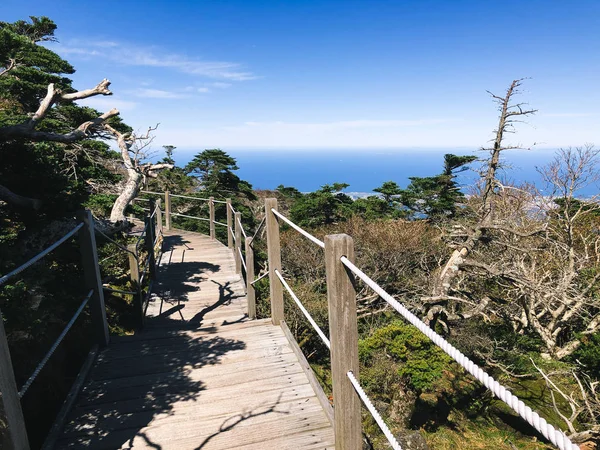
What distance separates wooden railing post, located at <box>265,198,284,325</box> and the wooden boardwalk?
0.61ft

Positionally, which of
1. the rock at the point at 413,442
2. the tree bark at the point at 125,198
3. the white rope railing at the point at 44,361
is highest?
the tree bark at the point at 125,198

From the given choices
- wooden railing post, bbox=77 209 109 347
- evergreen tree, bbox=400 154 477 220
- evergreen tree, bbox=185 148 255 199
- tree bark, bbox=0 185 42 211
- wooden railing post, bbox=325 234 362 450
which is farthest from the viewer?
evergreen tree, bbox=400 154 477 220

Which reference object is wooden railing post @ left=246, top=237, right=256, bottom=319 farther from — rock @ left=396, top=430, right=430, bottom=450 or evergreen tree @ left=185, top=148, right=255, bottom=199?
evergreen tree @ left=185, top=148, right=255, bottom=199

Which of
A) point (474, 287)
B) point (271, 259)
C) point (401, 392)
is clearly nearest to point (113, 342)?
point (271, 259)

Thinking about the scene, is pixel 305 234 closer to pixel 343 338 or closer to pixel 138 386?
pixel 343 338

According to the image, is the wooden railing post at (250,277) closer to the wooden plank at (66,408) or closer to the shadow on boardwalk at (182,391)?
the shadow on boardwalk at (182,391)

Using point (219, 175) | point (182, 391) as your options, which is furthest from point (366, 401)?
point (219, 175)

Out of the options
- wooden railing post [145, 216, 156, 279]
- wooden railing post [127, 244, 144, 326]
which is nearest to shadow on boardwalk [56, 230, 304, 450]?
wooden railing post [127, 244, 144, 326]

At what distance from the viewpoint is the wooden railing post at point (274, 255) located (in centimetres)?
331

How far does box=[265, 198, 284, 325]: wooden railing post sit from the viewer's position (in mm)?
3307

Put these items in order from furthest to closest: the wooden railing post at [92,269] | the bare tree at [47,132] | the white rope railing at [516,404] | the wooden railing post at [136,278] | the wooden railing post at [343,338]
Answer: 1. the wooden railing post at [136,278]
2. the bare tree at [47,132]
3. the wooden railing post at [92,269]
4. the wooden railing post at [343,338]
5. the white rope railing at [516,404]

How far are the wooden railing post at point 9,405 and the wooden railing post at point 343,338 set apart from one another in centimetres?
133

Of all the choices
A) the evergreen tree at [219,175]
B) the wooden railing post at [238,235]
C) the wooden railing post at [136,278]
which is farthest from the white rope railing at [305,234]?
the evergreen tree at [219,175]

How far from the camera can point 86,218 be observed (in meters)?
2.95
